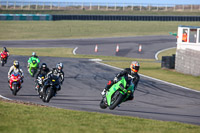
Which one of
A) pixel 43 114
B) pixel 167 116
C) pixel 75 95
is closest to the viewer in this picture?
pixel 43 114

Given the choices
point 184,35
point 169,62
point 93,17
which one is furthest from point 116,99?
point 93,17

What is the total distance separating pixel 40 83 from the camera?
17.3 metres

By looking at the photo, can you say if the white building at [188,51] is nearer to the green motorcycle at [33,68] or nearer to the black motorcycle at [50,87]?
the green motorcycle at [33,68]

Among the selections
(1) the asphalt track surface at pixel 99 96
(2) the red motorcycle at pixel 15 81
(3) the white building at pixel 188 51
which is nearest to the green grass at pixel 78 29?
(1) the asphalt track surface at pixel 99 96

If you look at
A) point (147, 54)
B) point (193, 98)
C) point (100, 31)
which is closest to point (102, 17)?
point (100, 31)

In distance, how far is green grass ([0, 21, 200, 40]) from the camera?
61.3m

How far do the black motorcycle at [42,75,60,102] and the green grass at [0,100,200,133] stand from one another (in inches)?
138

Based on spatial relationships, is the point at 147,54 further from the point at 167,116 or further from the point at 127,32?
the point at 167,116

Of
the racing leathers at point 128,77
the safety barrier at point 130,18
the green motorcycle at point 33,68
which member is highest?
the safety barrier at point 130,18

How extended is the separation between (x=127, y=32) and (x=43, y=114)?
5591 cm

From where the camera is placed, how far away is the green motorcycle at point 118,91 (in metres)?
13.3

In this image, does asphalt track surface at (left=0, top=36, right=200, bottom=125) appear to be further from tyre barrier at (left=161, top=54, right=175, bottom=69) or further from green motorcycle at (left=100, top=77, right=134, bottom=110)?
tyre barrier at (left=161, top=54, right=175, bottom=69)

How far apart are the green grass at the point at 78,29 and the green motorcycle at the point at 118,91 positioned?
4647 centimetres

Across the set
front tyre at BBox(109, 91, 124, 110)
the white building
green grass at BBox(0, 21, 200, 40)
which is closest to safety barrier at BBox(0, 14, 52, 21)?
green grass at BBox(0, 21, 200, 40)
